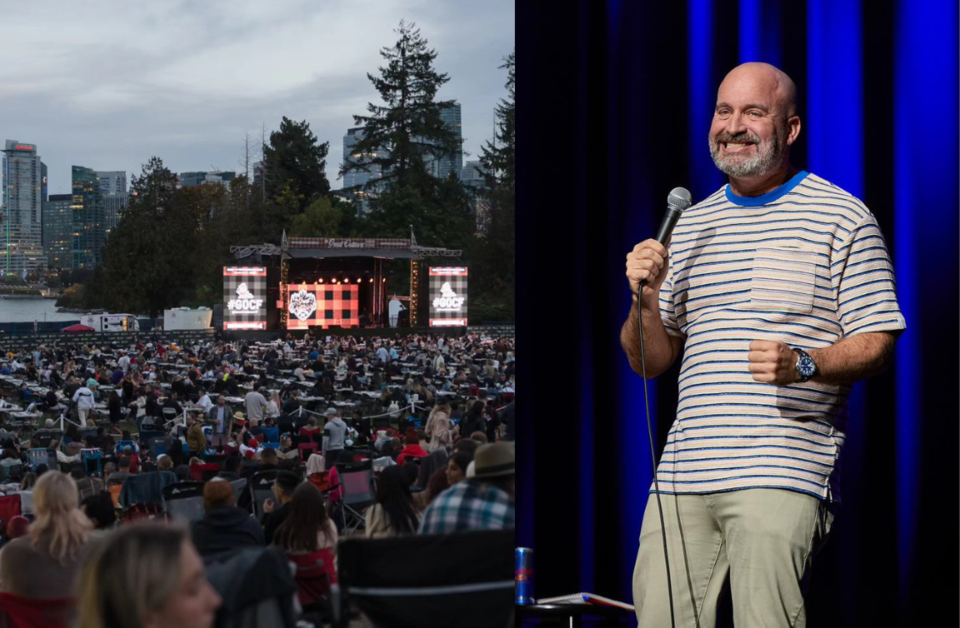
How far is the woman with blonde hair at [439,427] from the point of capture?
2.12 m

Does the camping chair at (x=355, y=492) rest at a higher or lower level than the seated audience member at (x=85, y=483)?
lower

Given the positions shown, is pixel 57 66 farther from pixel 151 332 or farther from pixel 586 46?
pixel 586 46

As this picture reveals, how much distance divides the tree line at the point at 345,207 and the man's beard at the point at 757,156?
28.3 inches

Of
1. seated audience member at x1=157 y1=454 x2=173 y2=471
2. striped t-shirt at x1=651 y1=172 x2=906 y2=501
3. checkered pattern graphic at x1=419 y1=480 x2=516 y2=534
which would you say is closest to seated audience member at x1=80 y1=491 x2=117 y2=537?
seated audience member at x1=157 y1=454 x2=173 y2=471

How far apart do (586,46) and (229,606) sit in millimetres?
1444

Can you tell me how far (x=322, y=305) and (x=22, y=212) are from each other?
0.60 meters

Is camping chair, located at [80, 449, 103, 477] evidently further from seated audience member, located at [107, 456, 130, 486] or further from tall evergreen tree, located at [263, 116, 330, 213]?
tall evergreen tree, located at [263, 116, 330, 213]

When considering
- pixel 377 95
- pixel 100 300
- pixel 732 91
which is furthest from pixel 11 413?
pixel 732 91

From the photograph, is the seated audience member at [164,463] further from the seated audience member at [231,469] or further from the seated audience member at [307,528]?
the seated audience member at [307,528]

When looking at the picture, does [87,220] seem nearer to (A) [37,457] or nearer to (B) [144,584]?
(A) [37,457]

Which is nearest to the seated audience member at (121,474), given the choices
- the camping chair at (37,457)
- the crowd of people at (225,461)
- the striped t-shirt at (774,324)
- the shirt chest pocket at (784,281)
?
the crowd of people at (225,461)

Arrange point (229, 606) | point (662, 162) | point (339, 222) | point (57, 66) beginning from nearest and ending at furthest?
point (229, 606) < point (57, 66) < point (339, 222) < point (662, 162)

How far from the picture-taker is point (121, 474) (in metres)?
1.78

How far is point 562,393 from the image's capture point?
7.71 feet
